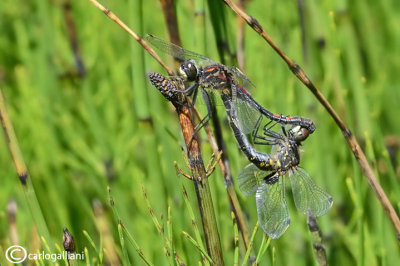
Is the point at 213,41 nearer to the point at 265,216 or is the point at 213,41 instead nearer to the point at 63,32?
the point at 265,216

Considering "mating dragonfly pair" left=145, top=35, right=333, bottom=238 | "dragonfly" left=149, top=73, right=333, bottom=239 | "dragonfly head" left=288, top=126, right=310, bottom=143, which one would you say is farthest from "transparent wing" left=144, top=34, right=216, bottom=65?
"dragonfly head" left=288, top=126, right=310, bottom=143

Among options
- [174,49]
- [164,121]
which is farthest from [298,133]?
[164,121]

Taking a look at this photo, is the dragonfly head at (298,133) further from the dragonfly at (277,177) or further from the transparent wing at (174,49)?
the transparent wing at (174,49)

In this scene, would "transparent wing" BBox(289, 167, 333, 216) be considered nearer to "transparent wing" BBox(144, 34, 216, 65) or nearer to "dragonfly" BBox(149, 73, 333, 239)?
"dragonfly" BBox(149, 73, 333, 239)

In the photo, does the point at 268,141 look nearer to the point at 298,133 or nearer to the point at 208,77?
the point at 298,133

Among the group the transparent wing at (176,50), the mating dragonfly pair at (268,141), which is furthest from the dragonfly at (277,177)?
the transparent wing at (176,50)

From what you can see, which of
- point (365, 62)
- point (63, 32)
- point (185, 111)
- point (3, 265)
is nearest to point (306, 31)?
point (185, 111)
